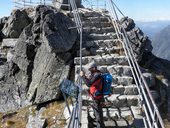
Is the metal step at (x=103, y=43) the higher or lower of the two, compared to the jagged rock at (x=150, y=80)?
higher

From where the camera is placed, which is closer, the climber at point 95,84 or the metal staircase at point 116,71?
the climber at point 95,84

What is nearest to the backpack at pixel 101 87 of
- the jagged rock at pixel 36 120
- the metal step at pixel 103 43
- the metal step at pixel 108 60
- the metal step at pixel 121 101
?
the metal step at pixel 121 101

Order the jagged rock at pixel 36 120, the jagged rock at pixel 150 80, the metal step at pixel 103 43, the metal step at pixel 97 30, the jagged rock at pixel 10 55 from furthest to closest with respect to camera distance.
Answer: the jagged rock at pixel 10 55 < the metal step at pixel 97 30 < the metal step at pixel 103 43 < the jagged rock at pixel 150 80 < the jagged rock at pixel 36 120

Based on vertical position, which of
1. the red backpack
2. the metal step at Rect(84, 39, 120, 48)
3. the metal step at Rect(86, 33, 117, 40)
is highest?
the red backpack

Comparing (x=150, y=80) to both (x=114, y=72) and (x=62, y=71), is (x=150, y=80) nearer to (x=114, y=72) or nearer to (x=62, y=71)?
(x=114, y=72)

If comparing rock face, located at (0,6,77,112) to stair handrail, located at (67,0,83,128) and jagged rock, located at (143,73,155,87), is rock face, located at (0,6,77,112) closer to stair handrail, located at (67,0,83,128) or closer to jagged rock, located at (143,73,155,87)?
stair handrail, located at (67,0,83,128)

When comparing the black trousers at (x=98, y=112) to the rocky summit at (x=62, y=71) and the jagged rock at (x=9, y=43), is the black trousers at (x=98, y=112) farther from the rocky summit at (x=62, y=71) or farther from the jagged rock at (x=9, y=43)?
the jagged rock at (x=9, y=43)

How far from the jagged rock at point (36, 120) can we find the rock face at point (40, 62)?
63 centimetres

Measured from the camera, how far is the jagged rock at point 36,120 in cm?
1471

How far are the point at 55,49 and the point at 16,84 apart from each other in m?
3.22

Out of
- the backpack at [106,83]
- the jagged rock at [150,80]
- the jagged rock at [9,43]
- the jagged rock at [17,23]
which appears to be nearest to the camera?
the backpack at [106,83]

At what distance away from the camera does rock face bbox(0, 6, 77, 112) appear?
16891mm

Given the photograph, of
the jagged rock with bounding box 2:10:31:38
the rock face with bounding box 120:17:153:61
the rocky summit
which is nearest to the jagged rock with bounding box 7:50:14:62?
the rocky summit

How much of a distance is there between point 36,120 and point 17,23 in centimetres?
886
